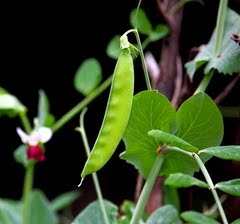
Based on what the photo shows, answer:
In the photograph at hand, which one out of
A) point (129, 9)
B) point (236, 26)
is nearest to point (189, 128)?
point (236, 26)

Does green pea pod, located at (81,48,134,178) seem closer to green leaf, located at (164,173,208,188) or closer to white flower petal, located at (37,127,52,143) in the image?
green leaf, located at (164,173,208,188)

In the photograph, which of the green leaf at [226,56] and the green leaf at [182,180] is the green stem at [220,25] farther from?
the green leaf at [182,180]

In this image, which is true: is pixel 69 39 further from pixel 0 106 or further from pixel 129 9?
pixel 0 106

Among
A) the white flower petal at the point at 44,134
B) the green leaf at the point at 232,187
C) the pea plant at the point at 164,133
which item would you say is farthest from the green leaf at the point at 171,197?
the green leaf at the point at 232,187

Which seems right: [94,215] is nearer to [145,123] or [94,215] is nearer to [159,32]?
[145,123]

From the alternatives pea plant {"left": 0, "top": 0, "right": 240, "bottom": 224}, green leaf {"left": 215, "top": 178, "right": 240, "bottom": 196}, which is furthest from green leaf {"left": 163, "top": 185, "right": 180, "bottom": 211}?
green leaf {"left": 215, "top": 178, "right": 240, "bottom": 196}
